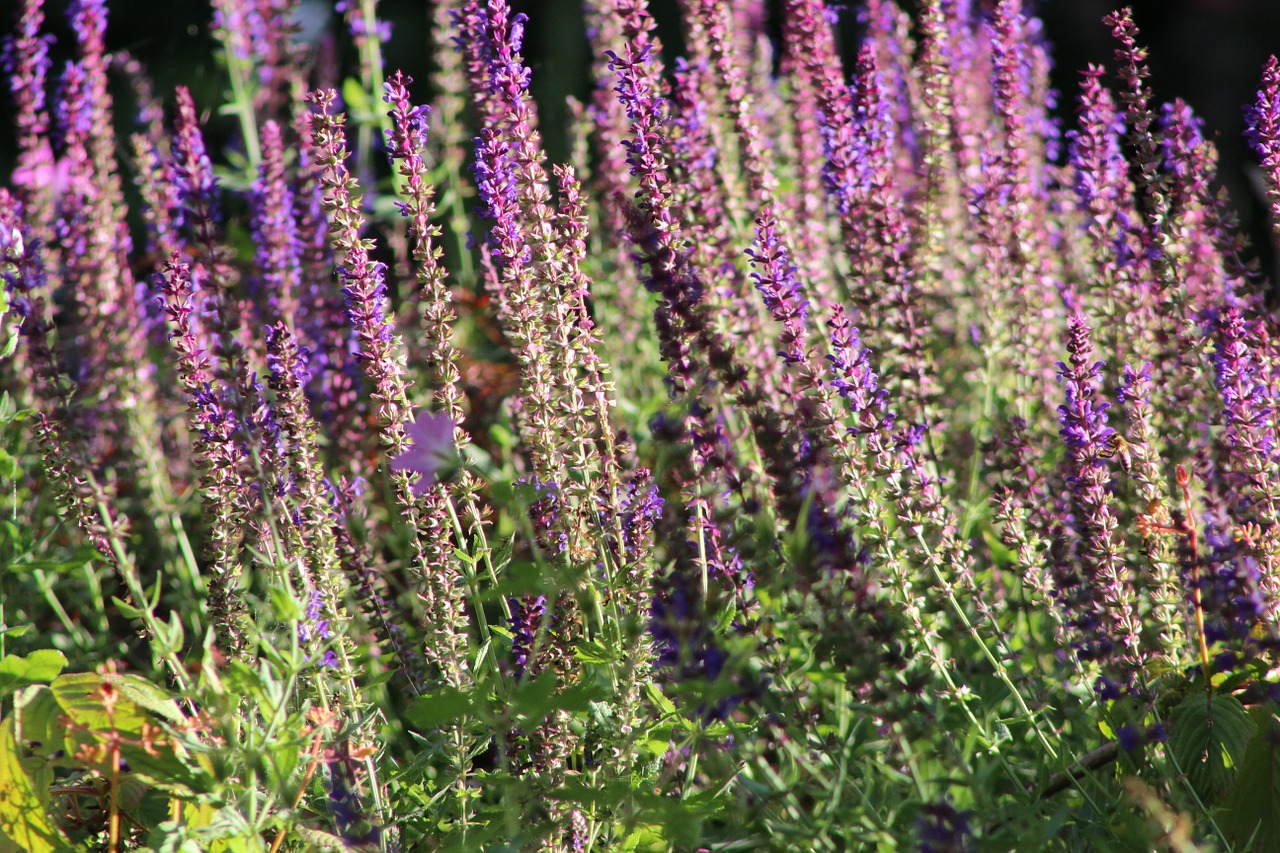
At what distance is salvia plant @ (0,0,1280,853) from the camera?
185 centimetres

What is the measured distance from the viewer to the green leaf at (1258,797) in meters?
2.00

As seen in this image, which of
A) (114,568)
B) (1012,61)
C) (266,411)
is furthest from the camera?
(1012,61)

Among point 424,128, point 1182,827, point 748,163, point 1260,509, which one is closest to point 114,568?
point 424,128

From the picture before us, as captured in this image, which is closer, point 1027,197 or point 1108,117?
point 1108,117

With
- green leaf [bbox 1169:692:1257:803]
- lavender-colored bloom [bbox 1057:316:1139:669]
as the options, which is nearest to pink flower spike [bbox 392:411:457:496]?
lavender-colored bloom [bbox 1057:316:1139:669]

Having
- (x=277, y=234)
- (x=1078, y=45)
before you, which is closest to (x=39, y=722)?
(x=277, y=234)

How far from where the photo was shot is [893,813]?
1.85m

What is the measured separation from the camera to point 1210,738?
209 cm

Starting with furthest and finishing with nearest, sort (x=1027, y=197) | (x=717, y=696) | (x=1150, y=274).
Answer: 1. (x=1027, y=197)
2. (x=1150, y=274)
3. (x=717, y=696)

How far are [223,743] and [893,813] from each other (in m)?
1.07

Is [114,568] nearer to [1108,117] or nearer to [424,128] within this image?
[424,128]

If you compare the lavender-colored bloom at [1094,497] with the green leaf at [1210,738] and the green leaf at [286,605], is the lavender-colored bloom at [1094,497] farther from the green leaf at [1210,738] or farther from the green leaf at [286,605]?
the green leaf at [286,605]

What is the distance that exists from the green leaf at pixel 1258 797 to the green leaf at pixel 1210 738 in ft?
A: 0.10

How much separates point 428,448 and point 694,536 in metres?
0.51
